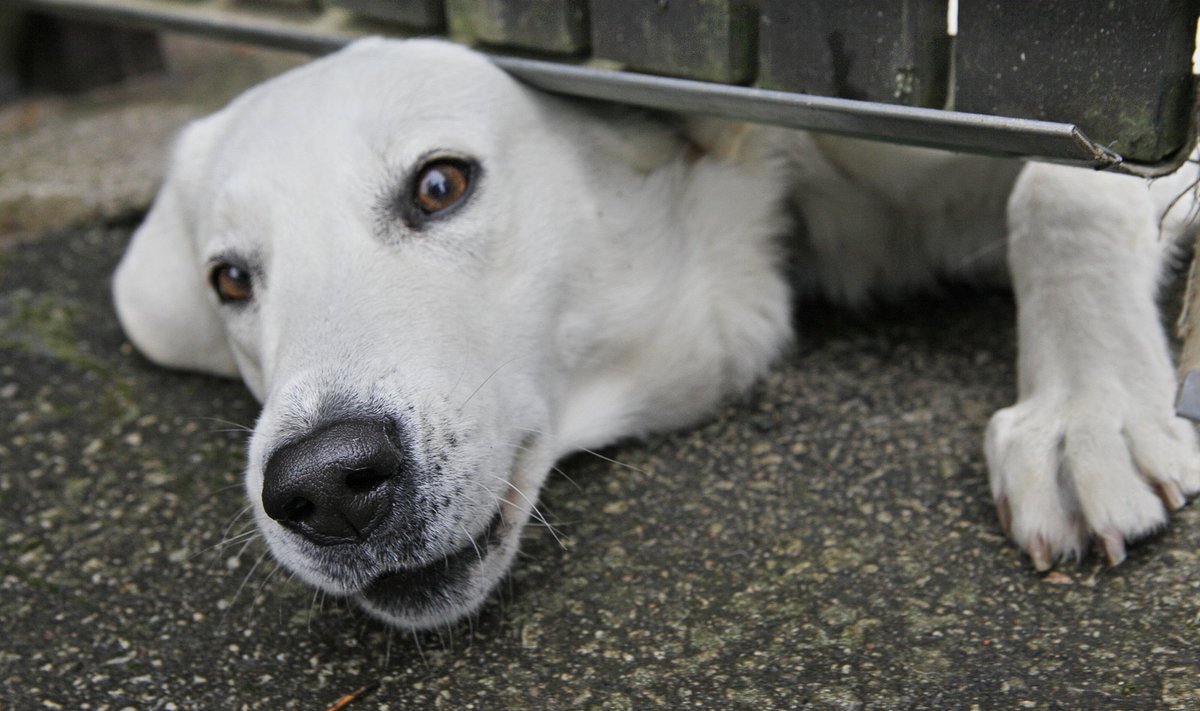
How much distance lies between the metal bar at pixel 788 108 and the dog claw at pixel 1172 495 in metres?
0.51

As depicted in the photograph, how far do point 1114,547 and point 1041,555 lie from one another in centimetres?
11

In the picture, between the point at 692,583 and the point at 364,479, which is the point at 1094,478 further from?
the point at 364,479

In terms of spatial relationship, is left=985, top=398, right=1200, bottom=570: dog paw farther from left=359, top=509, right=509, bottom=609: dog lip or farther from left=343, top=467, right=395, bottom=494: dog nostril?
left=343, top=467, right=395, bottom=494: dog nostril

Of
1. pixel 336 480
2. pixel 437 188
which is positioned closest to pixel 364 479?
pixel 336 480

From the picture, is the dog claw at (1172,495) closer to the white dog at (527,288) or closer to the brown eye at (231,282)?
the white dog at (527,288)

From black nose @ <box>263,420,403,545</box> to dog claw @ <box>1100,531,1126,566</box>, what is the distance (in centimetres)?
115

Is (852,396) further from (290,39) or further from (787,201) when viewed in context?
(290,39)

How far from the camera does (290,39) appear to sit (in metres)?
3.14

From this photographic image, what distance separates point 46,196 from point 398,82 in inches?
83.9

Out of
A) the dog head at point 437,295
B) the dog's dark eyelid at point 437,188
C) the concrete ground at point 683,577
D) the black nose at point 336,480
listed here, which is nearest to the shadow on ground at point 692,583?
the concrete ground at point 683,577

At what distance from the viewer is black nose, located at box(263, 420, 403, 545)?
181cm

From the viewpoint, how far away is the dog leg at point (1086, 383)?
77.0 inches

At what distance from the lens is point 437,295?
2.18 meters

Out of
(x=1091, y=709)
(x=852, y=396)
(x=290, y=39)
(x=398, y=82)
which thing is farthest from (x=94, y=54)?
(x=1091, y=709)
